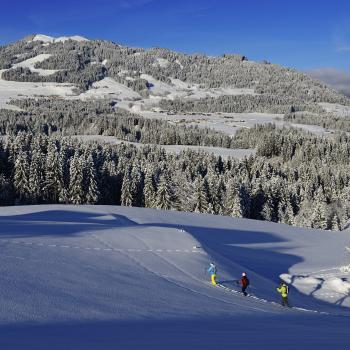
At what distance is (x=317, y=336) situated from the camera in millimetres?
15352

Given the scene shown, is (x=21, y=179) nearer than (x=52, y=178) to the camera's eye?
Yes

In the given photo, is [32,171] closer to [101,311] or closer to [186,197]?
[186,197]

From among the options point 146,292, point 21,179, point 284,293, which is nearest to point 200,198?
point 21,179

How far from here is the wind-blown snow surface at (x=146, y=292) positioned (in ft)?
45.2

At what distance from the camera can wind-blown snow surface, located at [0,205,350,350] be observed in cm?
1378

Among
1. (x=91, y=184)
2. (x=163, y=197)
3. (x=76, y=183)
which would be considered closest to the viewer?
(x=76, y=183)

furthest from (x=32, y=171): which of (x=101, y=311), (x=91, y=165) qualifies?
(x=101, y=311)

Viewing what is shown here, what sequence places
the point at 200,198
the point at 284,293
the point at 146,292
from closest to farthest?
the point at 146,292, the point at 284,293, the point at 200,198

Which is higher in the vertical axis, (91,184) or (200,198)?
(91,184)

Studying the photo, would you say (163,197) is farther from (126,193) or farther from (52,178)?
Result: (52,178)

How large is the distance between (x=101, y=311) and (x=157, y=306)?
274cm

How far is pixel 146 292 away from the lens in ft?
69.1

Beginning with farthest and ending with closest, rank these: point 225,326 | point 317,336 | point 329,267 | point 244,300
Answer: point 329,267 → point 244,300 → point 225,326 → point 317,336

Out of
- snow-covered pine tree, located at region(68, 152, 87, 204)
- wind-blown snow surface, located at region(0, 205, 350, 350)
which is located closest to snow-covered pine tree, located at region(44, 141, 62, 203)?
snow-covered pine tree, located at region(68, 152, 87, 204)
